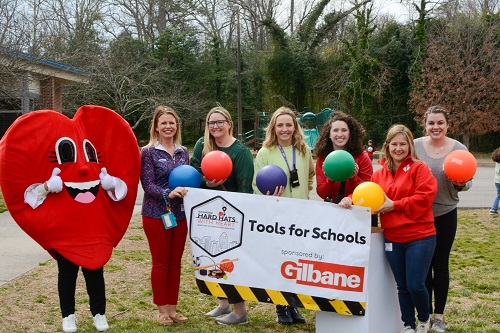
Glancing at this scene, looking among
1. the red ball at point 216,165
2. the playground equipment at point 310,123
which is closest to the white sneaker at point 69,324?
the red ball at point 216,165

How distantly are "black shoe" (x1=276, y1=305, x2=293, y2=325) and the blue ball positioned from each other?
4.42ft

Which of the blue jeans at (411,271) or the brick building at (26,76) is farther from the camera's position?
the brick building at (26,76)

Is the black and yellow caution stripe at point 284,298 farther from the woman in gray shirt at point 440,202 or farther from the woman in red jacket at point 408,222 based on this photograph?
the woman in gray shirt at point 440,202

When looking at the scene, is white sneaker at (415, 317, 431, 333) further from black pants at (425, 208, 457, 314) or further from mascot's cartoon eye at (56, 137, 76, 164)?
mascot's cartoon eye at (56, 137, 76, 164)

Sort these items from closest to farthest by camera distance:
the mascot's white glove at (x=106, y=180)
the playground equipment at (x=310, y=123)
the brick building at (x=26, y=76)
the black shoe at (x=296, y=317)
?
the mascot's white glove at (x=106, y=180)
the black shoe at (x=296, y=317)
the brick building at (x=26, y=76)
the playground equipment at (x=310, y=123)

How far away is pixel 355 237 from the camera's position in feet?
14.4

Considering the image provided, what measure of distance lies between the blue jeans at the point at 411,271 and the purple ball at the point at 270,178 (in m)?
0.96

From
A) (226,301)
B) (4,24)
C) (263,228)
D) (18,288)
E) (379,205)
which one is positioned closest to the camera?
(379,205)

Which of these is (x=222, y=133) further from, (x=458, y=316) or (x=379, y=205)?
(x=458, y=316)

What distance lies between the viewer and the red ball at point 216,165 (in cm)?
479

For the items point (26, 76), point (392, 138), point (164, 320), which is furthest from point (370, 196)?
point (26, 76)

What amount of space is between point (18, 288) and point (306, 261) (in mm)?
3438

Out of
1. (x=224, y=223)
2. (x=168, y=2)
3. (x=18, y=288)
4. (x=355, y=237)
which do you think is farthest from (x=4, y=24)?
(x=168, y=2)

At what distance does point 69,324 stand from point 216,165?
1791mm
